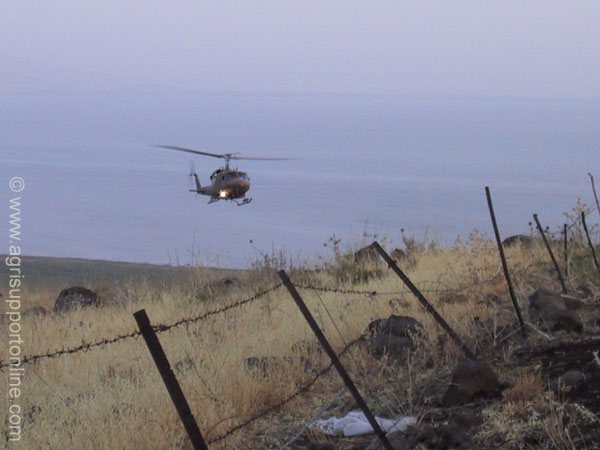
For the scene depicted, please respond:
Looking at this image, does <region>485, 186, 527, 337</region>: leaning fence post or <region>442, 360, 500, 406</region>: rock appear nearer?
<region>442, 360, 500, 406</region>: rock

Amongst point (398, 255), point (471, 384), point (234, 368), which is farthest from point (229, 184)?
point (471, 384)

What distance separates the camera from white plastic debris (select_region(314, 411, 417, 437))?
19.2ft

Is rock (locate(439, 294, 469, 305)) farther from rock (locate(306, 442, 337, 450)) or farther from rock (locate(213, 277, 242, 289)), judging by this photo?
rock (locate(213, 277, 242, 289))

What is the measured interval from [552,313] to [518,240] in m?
7.42

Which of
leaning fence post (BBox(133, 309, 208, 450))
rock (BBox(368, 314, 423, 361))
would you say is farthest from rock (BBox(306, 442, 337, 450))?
rock (BBox(368, 314, 423, 361))

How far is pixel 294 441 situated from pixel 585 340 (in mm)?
3057

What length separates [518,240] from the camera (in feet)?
50.2

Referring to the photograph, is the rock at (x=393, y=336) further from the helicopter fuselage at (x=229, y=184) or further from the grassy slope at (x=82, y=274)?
the helicopter fuselage at (x=229, y=184)

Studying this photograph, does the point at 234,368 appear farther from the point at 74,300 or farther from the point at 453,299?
the point at 74,300

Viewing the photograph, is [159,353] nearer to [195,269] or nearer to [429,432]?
[429,432]

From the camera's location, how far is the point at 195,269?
577 inches

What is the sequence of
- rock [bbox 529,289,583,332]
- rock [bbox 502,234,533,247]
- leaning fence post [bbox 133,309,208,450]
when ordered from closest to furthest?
leaning fence post [bbox 133,309,208,450]
rock [bbox 529,289,583,332]
rock [bbox 502,234,533,247]

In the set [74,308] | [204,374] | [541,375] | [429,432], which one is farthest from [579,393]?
[74,308]

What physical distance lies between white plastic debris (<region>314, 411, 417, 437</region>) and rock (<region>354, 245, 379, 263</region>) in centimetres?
853
